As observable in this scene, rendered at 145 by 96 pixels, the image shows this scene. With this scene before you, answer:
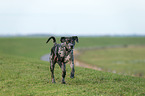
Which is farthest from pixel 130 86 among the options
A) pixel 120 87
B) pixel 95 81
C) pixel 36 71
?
pixel 36 71

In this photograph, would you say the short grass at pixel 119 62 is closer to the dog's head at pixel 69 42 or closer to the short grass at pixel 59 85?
the short grass at pixel 59 85

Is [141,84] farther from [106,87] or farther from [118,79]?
[106,87]

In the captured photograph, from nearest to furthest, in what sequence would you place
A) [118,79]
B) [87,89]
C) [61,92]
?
[61,92] → [87,89] → [118,79]

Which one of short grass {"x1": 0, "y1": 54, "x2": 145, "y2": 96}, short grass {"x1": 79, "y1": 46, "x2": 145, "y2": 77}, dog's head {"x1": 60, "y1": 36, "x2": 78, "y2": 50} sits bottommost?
short grass {"x1": 79, "y1": 46, "x2": 145, "y2": 77}

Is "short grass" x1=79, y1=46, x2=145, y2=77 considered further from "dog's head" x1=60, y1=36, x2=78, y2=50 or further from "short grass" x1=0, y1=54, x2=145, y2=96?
"dog's head" x1=60, y1=36, x2=78, y2=50

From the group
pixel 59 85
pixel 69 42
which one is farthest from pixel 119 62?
pixel 69 42

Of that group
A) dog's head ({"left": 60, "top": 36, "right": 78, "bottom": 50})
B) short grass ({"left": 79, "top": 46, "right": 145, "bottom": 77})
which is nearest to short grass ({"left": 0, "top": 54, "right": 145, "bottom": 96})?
dog's head ({"left": 60, "top": 36, "right": 78, "bottom": 50})

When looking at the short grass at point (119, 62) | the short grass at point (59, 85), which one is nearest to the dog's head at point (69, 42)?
the short grass at point (59, 85)

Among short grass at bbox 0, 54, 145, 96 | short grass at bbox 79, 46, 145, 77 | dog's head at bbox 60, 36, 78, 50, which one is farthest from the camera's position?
short grass at bbox 79, 46, 145, 77

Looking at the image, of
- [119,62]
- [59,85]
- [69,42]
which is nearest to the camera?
[69,42]

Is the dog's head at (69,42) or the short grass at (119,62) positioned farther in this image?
the short grass at (119,62)

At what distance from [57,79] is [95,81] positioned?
292 cm

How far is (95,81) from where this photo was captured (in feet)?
58.6

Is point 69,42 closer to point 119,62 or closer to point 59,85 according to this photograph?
point 59,85
